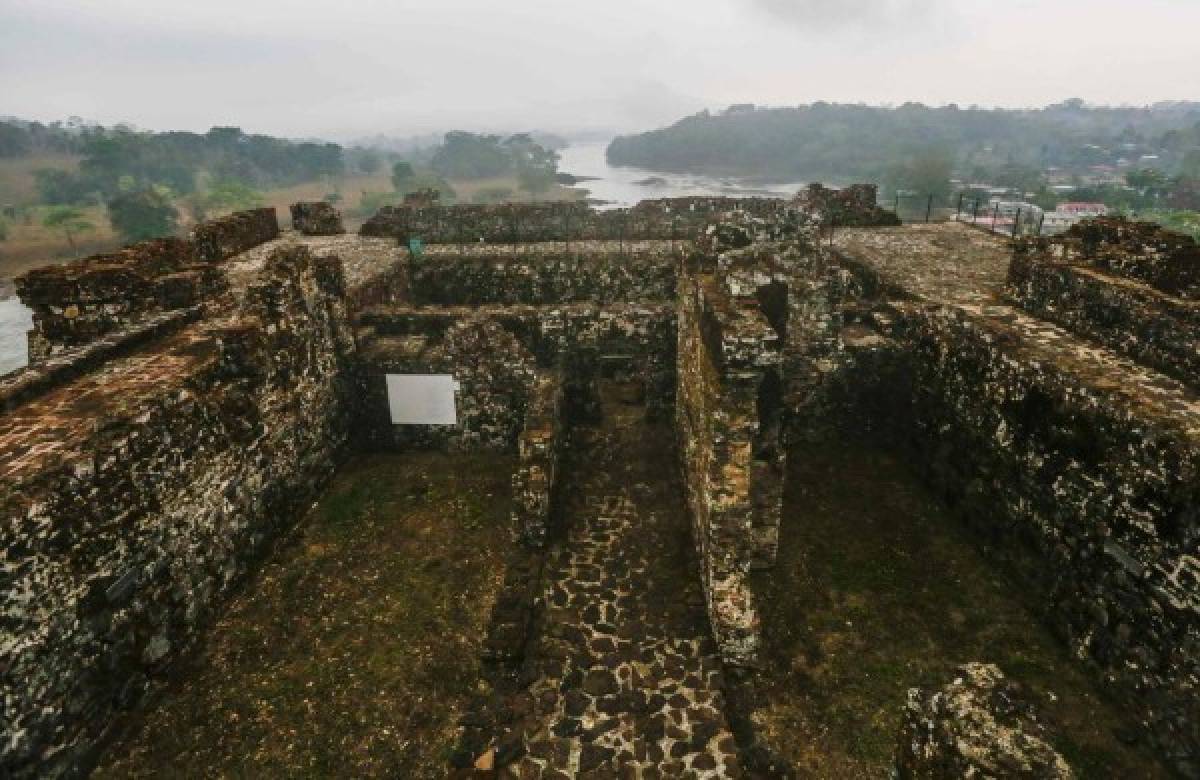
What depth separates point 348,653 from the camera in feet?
28.0

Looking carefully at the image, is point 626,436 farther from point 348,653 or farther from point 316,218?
point 316,218

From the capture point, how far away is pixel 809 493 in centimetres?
1136

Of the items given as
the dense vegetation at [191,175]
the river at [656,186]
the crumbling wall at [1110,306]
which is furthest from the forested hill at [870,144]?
the crumbling wall at [1110,306]

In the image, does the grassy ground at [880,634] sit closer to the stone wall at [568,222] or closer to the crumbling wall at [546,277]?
the crumbling wall at [546,277]

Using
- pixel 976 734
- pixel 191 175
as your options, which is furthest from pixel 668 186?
pixel 976 734

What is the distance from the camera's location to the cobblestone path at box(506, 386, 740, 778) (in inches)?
282

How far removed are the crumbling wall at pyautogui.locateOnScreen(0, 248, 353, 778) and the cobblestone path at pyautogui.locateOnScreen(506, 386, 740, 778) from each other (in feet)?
14.6

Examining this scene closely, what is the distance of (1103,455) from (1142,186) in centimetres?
9365

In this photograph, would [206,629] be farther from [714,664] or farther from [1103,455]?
[1103,455]

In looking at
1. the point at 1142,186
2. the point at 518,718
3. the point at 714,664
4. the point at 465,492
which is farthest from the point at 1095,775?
the point at 1142,186

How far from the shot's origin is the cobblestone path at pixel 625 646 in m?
7.16

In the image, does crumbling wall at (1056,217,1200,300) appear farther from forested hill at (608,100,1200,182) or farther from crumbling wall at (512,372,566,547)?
forested hill at (608,100,1200,182)

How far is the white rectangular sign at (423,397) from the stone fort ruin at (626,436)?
15 centimetres

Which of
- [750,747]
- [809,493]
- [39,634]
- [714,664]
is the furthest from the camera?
[809,493]
